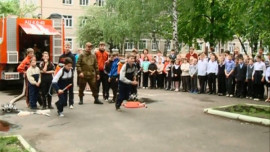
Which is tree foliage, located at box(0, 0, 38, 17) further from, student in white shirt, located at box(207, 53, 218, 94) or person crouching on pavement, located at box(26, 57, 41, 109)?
person crouching on pavement, located at box(26, 57, 41, 109)

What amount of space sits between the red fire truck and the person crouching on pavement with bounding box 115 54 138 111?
5891 mm

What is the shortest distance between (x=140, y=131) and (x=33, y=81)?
14.0 ft

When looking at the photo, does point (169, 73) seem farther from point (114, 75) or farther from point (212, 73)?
point (114, 75)

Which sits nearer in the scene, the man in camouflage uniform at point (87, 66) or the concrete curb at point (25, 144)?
the concrete curb at point (25, 144)

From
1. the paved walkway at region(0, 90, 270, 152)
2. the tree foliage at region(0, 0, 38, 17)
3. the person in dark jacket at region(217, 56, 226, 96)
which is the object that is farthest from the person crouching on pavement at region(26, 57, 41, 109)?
the tree foliage at region(0, 0, 38, 17)

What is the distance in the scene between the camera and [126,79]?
10625 millimetres

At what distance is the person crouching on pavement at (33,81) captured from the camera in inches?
429

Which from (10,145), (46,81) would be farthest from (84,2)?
(10,145)

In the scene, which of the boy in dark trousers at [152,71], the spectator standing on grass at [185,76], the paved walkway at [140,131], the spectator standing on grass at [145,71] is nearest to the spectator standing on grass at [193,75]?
the spectator standing on grass at [185,76]

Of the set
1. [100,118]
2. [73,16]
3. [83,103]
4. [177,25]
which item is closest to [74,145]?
[100,118]

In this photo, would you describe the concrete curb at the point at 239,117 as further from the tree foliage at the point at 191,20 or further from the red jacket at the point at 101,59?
the red jacket at the point at 101,59

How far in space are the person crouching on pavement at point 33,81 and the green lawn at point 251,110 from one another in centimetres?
574

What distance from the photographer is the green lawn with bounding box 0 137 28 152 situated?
6.48m

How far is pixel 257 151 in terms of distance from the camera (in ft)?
22.4
